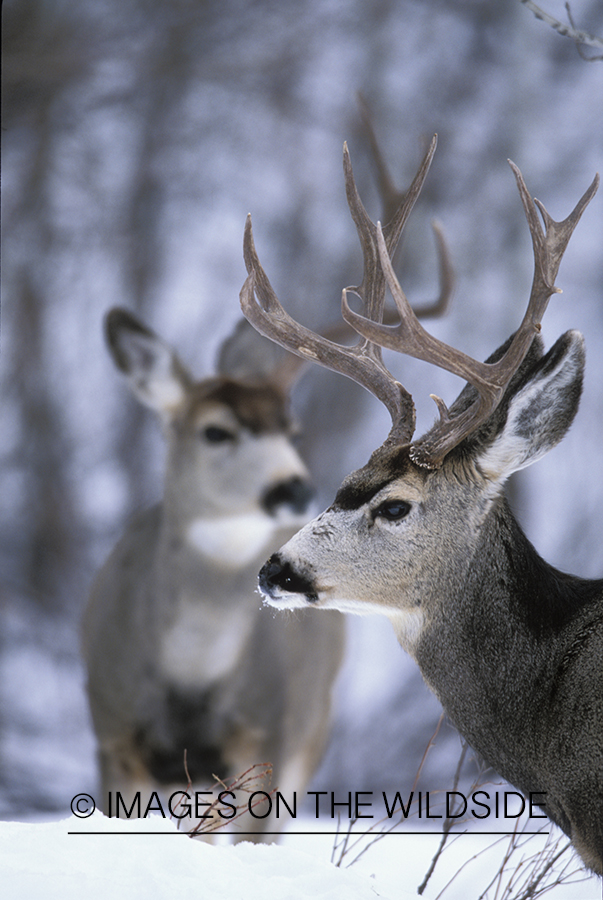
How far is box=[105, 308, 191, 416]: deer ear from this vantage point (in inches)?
111

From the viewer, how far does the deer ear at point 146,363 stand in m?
2.83

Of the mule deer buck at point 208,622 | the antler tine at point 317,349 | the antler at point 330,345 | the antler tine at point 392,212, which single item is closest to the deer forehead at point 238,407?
the mule deer buck at point 208,622

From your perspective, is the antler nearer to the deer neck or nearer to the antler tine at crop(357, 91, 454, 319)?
the deer neck

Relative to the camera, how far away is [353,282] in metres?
4.40

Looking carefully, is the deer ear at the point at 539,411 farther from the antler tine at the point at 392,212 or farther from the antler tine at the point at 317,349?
the antler tine at the point at 392,212

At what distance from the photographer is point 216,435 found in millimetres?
2664

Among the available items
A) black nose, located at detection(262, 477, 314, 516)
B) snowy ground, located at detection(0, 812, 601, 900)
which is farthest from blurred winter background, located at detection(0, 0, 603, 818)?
snowy ground, located at detection(0, 812, 601, 900)

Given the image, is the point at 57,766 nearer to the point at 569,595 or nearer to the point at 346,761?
the point at 346,761

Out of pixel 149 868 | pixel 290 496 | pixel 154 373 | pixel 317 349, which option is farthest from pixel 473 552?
pixel 154 373

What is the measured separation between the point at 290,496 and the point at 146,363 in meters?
0.74

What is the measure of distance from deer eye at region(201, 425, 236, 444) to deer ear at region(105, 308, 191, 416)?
191 mm

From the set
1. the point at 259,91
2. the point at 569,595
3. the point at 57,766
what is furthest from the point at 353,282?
the point at 569,595

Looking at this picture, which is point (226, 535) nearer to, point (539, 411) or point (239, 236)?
point (539, 411)

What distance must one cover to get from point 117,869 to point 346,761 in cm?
298
